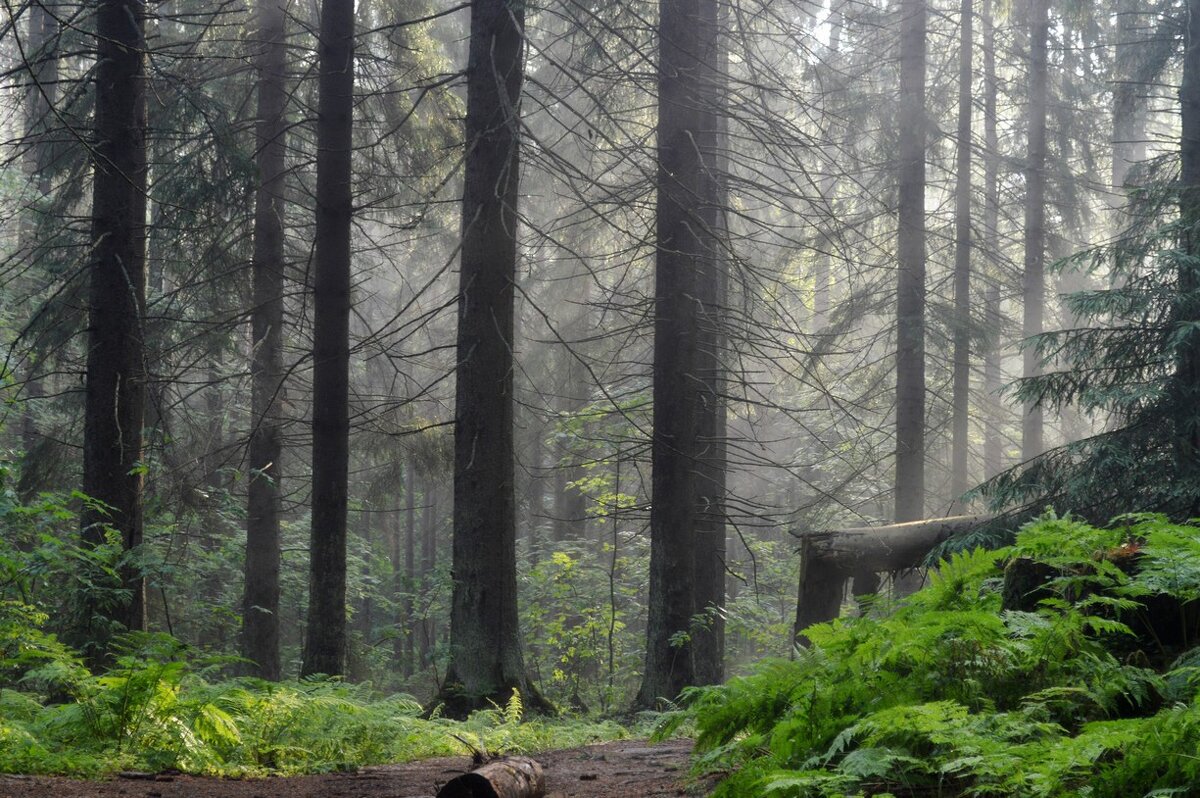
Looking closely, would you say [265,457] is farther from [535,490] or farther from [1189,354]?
[535,490]

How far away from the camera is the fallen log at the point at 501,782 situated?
14.3 ft

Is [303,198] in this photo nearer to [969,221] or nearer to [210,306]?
[210,306]

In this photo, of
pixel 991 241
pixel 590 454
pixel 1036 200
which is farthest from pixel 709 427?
pixel 991 241

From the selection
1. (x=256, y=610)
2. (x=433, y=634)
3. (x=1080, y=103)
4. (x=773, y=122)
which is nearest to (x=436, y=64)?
(x=773, y=122)

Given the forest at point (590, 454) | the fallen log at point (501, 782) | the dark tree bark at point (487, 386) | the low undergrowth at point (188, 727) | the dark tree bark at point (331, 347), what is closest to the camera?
the forest at point (590, 454)

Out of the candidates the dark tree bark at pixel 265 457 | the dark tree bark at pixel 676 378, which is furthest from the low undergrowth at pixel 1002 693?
the dark tree bark at pixel 265 457

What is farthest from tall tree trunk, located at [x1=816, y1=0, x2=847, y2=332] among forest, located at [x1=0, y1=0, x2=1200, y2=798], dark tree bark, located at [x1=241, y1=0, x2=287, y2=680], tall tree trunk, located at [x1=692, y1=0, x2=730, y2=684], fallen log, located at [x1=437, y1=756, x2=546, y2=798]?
fallen log, located at [x1=437, y1=756, x2=546, y2=798]

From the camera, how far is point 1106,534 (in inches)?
176

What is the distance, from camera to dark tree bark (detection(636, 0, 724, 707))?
1050 cm

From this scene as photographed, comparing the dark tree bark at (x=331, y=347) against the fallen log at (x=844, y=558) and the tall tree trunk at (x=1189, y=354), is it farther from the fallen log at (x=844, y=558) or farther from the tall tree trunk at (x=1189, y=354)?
the tall tree trunk at (x=1189, y=354)

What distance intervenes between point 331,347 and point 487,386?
254 cm

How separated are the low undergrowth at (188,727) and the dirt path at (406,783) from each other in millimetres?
249

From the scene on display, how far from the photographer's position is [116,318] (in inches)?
382

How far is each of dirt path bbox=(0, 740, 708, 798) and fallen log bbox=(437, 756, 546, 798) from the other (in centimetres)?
23
